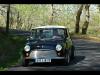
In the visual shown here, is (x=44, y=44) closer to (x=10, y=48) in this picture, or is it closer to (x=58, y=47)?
(x=58, y=47)

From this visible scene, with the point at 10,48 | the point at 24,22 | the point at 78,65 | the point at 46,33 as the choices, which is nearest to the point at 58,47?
the point at 46,33

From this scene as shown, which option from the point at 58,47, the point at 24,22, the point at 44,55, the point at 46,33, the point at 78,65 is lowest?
the point at 78,65

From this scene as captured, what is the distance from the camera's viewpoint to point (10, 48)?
46.9ft

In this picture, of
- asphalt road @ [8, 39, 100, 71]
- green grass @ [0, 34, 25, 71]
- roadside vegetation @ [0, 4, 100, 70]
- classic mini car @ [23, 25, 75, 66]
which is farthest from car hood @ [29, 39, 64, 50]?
green grass @ [0, 34, 25, 71]

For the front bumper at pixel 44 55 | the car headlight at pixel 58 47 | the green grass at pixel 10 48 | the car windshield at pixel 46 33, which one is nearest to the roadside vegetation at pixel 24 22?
the green grass at pixel 10 48

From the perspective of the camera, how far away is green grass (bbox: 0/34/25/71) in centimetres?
1095

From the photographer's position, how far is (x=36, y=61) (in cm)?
912

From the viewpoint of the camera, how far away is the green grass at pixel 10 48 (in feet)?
35.9

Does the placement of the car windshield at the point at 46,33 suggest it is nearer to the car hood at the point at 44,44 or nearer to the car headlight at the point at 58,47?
the car hood at the point at 44,44

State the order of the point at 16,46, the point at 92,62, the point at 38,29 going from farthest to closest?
the point at 16,46 → the point at 92,62 → the point at 38,29

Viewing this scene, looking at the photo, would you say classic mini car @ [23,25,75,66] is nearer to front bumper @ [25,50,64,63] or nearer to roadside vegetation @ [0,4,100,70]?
front bumper @ [25,50,64,63]
